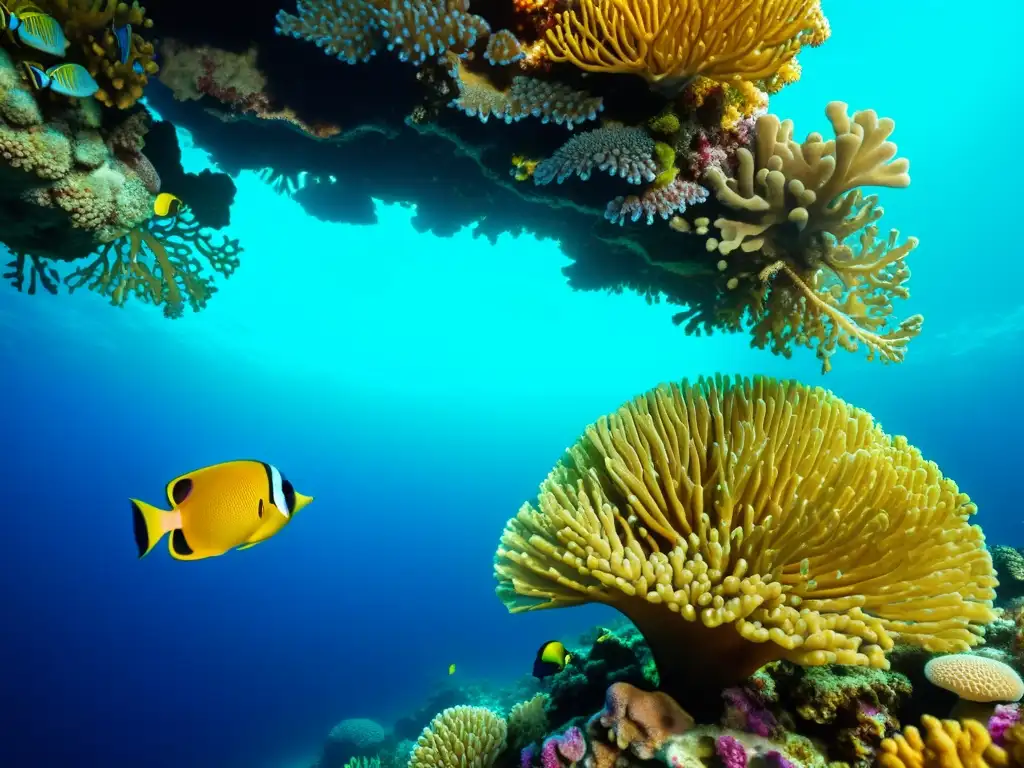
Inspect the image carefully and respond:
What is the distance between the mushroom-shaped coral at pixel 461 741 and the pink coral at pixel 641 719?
1141mm

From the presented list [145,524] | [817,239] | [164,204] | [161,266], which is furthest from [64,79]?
[817,239]

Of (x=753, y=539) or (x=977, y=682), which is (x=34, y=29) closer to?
(x=753, y=539)

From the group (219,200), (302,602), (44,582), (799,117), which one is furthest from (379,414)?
(219,200)

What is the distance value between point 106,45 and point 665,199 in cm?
425

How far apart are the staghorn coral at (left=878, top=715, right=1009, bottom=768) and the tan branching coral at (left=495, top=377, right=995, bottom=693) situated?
0.31 metres

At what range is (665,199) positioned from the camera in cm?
386

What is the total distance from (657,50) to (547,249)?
2539 cm

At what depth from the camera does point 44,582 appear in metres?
90.0

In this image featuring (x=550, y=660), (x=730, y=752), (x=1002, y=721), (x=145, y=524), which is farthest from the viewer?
(x=550, y=660)

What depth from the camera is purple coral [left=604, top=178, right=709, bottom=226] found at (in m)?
3.86

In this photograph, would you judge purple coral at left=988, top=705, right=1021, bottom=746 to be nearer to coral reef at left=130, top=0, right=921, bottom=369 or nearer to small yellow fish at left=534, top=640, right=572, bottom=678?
coral reef at left=130, top=0, right=921, bottom=369

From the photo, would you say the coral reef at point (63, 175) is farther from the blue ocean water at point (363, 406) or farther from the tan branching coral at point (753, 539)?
the tan branching coral at point (753, 539)

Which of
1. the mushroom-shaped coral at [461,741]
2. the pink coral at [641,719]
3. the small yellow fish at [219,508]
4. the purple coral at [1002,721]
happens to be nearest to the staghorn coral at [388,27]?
the small yellow fish at [219,508]

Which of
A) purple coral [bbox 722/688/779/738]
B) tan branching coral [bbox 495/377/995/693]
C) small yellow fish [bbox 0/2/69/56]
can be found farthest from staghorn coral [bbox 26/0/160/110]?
purple coral [bbox 722/688/779/738]
